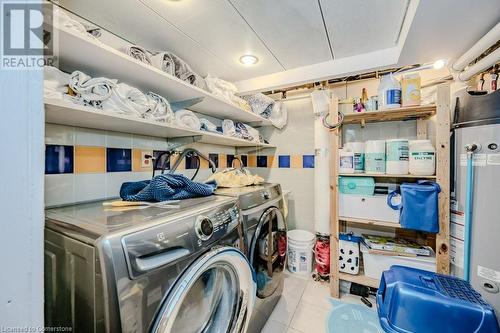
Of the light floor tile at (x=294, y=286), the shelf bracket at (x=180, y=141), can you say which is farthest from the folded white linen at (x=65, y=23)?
the light floor tile at (x=294, y=286)

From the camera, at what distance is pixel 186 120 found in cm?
143

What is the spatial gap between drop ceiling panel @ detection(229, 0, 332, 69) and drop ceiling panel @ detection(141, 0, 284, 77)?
0.06 meters

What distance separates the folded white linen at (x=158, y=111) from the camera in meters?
1.17

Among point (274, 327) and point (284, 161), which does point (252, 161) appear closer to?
point (284, 161)

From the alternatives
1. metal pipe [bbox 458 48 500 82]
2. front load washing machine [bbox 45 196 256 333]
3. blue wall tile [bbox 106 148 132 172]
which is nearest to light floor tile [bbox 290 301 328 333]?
front load washing machine [bbox 45 196 256 333]

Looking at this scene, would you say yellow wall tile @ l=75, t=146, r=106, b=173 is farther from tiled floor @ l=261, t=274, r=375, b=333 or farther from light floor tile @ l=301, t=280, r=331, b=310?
light floor tile @ l=301, t=280, r=331, b=310

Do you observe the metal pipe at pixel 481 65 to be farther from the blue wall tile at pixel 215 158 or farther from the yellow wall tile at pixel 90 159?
the yellow wall tile at pixel 90 159

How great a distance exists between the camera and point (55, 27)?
0.76 meters

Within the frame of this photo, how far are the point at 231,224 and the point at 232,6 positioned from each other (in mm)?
1126

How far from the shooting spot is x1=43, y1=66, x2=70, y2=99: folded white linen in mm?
798

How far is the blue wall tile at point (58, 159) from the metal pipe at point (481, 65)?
7.76 feet

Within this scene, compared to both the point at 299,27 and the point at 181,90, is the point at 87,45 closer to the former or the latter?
the point at 181,90

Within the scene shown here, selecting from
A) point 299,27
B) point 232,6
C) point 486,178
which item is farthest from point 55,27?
point 486,178

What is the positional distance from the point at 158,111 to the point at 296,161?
5.31ft
